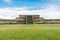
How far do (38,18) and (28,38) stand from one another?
132ft

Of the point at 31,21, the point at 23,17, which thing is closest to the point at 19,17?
the point at 23,17

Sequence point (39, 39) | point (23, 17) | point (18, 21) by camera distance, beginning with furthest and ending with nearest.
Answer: point (23, 17), point (18, 21), point (39, 39)

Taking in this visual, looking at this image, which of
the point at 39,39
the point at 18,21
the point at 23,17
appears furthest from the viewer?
the point at 23,17

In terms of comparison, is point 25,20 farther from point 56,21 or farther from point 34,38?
point 34,38

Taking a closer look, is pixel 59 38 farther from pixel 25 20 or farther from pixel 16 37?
pixel 25 20

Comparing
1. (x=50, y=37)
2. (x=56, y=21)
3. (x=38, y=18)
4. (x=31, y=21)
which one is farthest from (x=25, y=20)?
(x=50, y=37)

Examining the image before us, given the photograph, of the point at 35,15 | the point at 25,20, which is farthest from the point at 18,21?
the point at 35,15

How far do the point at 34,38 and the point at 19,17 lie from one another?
132 feet

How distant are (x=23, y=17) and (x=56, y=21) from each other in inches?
418

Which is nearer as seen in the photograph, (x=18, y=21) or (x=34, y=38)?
(x=34, y=38)

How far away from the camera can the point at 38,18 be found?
53.0 metres

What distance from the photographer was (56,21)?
4906 centimetres

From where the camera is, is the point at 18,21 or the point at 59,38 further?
the point at 18,21

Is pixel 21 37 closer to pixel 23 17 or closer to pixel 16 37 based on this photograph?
pixel 16 37
